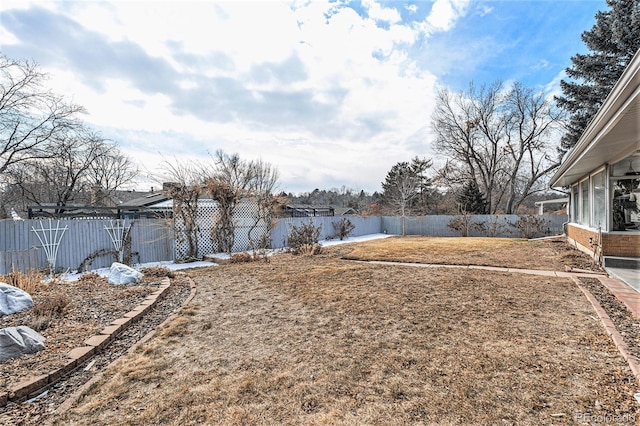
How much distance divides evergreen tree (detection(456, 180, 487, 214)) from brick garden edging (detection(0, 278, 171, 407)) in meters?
20.7

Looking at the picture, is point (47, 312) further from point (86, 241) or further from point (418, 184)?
point (418, 184)

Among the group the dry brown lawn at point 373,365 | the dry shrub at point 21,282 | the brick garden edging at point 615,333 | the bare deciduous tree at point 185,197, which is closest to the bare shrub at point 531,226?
the brick garden edging at point 615,333

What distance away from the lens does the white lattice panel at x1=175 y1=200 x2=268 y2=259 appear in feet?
26.9

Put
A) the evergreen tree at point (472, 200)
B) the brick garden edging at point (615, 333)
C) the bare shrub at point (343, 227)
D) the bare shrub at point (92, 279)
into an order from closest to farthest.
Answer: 1. the brick garden edging at point (615, 333)
2. the bare shrub at point (92, 279)
3. the bare shrub at point (343, 227)
4. the evergreen tree at point (472, 200)

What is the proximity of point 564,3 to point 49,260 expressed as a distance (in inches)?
481

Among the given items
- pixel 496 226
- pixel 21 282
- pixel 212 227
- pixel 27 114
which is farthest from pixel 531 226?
pixel 27 114

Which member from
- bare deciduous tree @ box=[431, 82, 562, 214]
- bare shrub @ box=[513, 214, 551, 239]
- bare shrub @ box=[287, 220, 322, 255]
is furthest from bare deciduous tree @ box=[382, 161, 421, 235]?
bare shrub @ box=[287, 220, 322, 255]

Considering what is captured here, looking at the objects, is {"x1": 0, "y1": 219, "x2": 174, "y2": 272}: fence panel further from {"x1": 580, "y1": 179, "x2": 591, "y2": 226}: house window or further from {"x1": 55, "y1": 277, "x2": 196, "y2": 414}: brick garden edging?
{"x1": 580, "y1": 179, "x2": 591, "y2": 226}: house window

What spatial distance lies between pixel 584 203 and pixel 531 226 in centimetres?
699

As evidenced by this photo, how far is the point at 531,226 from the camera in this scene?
1476cm

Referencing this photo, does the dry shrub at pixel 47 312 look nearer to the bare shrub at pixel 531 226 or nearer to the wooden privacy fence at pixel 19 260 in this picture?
the wooden privacy fence at pixel 19 260

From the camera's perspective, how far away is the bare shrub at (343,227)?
1464 cm

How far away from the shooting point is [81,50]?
618 cm

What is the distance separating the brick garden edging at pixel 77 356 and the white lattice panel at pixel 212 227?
4474 millimetres
